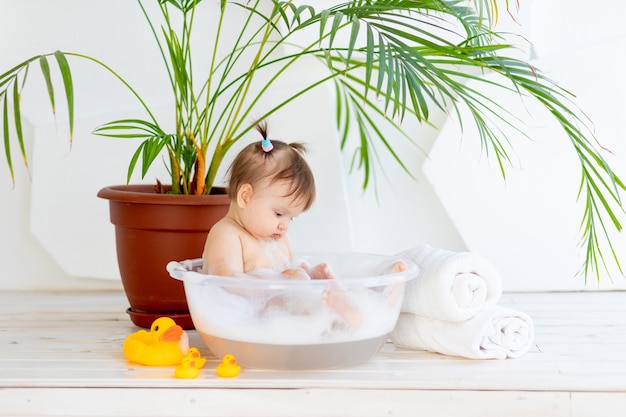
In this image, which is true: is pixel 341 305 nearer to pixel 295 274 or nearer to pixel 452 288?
pixel 295 274

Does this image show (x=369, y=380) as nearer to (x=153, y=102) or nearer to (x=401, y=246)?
(x=401, y=246)

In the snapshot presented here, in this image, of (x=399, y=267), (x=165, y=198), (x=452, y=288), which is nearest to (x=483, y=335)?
(x=452, y=288)

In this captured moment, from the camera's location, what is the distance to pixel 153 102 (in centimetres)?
244

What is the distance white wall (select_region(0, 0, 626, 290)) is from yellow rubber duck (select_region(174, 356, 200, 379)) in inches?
35.5

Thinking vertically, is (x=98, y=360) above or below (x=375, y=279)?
below

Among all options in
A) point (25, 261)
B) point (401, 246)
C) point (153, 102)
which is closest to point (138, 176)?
point (153, 102)

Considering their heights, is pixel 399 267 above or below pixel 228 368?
above

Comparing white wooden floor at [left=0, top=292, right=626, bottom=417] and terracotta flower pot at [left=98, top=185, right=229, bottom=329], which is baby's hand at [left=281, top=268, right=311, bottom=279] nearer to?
white wooden floor at [left=0, top=292, right=626, bottom=417]

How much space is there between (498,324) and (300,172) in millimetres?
483

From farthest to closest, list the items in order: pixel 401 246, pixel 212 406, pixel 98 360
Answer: pixel 401 246 < pixel 98 360 < pixel 212 406

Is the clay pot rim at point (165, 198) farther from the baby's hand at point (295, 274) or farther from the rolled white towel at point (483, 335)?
the rolled white towel at point (483, 335)

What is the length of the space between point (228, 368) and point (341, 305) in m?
0.23

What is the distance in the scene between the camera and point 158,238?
1932 millimetres

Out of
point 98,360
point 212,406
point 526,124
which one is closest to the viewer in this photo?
point 212,406
